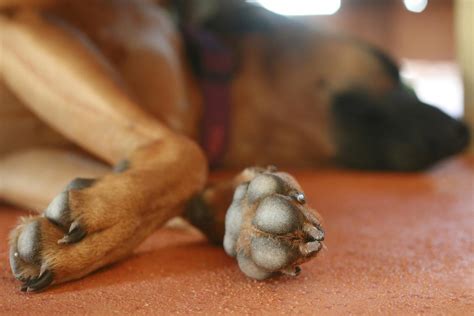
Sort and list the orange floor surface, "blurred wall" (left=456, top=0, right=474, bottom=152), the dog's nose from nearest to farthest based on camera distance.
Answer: the orange floor surface → the dog's nose → "blurred wall" (left=456, top=0, right=474, bottom=152)

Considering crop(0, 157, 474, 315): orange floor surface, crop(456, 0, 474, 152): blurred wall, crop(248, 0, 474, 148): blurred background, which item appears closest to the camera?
crop(0, 157, 474, 315): orange floor surface

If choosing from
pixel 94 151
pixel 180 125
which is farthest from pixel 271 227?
pixel 180 125

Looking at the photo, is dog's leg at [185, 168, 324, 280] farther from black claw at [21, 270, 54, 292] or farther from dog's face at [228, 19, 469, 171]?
dog's face at [228, 19, 469, 171]

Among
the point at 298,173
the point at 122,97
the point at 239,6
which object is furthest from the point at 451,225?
the point at 239,6

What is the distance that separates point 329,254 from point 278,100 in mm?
842

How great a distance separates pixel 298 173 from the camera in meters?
1.68

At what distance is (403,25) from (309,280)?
4211 millimetres

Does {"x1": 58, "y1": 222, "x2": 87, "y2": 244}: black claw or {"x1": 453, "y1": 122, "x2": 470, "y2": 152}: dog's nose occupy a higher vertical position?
{"x1": 453, "y1": 122, "x2": 470, "y2": 152}: dog's nose

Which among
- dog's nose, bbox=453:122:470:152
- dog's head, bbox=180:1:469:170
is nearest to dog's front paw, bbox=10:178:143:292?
dog's head, bbox=180:1:469:170

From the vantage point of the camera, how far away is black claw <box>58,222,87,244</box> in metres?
0.67

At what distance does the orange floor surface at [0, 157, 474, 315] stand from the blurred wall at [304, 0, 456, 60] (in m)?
3.54

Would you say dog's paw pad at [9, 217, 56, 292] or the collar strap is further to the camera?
the collar strap

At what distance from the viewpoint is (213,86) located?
1545 mm

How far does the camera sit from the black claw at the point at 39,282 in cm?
65
